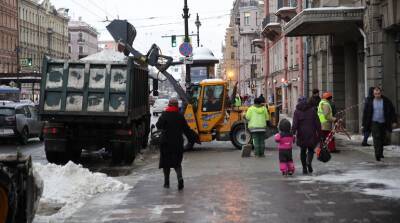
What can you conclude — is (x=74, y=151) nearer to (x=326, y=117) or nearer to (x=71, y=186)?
(x=71, y=186)

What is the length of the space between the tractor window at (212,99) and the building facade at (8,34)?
7720cm

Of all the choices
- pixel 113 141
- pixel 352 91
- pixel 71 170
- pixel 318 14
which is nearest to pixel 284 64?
pixel 352 91

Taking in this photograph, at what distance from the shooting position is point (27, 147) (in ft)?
74.6

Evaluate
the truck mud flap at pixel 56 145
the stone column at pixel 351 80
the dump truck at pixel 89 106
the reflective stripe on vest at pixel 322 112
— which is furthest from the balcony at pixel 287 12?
the truck mud flap at pixel 56 145

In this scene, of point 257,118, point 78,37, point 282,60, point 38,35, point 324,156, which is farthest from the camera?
point 78,37

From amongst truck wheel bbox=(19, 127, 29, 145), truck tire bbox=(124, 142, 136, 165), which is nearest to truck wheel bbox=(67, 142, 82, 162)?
truck tire bbox=(124, 142, 136, 165)

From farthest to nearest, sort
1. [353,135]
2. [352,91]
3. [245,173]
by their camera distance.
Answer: [352,91] < [353,135] < [245,173]

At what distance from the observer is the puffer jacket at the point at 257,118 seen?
17.0 m

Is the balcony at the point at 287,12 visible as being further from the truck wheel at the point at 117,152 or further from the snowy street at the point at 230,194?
the truck wheel at the point at 117,152

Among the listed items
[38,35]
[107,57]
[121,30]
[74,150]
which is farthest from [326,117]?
A: [38,35]

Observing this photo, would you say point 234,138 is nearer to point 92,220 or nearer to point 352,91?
point 352,91

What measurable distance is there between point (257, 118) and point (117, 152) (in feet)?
Answer: 12.7

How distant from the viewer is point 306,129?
12.8 m

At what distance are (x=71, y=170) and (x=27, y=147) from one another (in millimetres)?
11503
